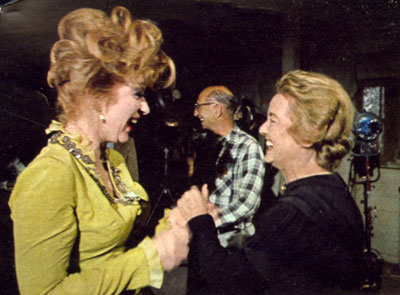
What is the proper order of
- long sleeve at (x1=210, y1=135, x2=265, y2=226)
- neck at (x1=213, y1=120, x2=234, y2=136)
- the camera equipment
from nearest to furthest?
long sleeve at (x1=210, y1=135, x2=265, y2=226) → neck at (x1=213, y1=120, x2=234, y2=136) → the camera equipment

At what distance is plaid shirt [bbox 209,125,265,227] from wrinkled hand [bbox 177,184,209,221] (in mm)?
631

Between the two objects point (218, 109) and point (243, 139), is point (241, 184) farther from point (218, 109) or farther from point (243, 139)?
point (218, 109)

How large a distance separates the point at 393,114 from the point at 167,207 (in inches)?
74.4

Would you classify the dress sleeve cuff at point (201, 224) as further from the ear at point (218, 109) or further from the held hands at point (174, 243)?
the ear at point (218, 109)

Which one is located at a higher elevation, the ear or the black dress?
the ear

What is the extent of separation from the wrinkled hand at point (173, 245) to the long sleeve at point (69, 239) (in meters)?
0.03

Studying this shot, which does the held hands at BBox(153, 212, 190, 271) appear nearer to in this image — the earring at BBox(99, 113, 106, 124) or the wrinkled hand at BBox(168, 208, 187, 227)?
the wrinkled hand at BBox(168, 208, 187, 227)

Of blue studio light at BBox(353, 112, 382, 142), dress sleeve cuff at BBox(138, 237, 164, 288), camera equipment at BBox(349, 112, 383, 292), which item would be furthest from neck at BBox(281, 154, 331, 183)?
blue studio light at BBox(353, 112, 382, 142)

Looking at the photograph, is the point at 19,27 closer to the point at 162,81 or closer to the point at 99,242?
the point at 162,81

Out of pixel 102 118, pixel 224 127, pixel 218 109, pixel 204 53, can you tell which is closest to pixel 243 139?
pixel 224 127

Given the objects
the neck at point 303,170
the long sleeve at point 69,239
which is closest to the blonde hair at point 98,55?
the long sleeve at point 69,239

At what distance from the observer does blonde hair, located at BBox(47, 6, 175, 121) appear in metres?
0.81

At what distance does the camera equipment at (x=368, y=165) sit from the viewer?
81.1 inches

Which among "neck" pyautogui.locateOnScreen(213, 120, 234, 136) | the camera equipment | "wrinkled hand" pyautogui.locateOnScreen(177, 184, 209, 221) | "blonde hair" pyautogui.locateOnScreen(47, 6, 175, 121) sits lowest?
the camera equipment
